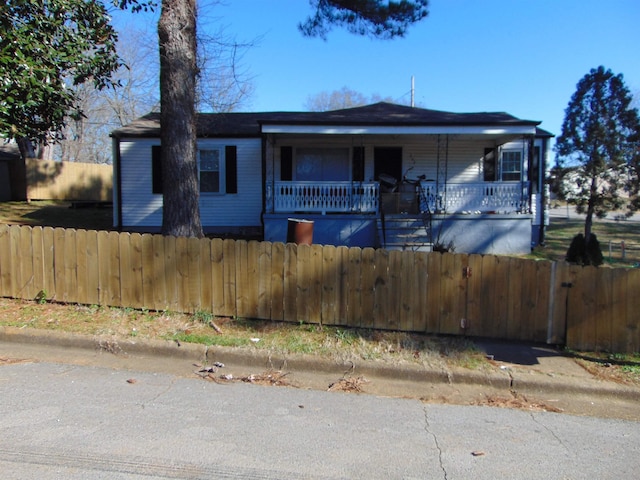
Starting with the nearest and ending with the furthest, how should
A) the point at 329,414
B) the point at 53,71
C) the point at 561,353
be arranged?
the point at 329,414
the point at 561,353
the point at 53,71

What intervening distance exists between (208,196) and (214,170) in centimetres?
82

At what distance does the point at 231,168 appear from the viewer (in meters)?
14.7

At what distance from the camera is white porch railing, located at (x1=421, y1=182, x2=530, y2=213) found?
44.1 ft

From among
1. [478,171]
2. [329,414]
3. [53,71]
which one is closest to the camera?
[329,414]

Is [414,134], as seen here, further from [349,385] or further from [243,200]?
[349,385]

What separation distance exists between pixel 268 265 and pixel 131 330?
179cm

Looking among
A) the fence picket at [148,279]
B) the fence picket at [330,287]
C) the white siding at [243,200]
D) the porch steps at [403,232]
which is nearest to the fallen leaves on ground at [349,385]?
the fence picket at [330,287]

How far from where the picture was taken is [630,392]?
4.46 metres

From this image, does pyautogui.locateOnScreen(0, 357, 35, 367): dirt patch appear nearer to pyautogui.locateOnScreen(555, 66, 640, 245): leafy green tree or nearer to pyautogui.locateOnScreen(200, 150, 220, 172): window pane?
pyautogui.locateOnScreen(200, 150, 220, 172): window pane

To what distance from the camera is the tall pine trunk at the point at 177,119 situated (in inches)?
295

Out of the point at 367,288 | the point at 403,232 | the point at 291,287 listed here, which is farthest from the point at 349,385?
the point at 403,232

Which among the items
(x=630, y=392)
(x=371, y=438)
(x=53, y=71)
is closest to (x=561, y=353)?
Result: (x=630, y=392)

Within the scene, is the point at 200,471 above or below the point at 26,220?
below

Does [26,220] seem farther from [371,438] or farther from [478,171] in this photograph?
[371,438]
